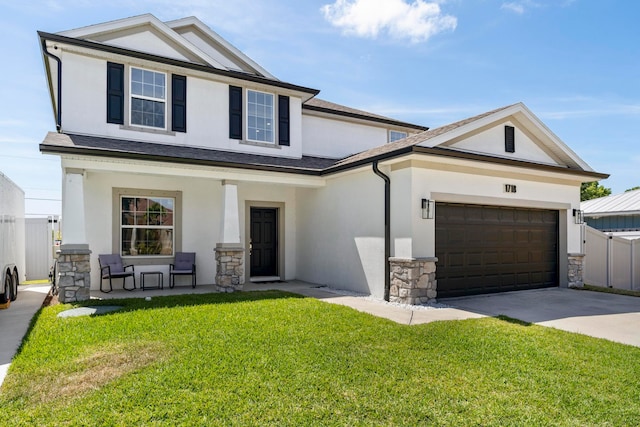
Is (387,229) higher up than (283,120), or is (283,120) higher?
(283,120)

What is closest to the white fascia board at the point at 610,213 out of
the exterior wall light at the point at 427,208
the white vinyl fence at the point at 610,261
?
the white vinyl fence at the point at 610,261

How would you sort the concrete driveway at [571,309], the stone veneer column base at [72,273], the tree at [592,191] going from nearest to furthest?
the concrete driveway at [571,309], the stone veneer column base at [72,273], the tree at [592,191]

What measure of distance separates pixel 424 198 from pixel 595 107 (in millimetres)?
11406

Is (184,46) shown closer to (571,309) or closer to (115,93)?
(115,93)

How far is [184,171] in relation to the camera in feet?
31.9

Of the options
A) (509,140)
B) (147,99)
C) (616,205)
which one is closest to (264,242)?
(147,99)

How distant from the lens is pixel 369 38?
39.6ft

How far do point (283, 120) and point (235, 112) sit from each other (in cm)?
157

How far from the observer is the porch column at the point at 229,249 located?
1012 centimetres

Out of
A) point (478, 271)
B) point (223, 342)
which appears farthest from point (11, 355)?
point (478, 271)

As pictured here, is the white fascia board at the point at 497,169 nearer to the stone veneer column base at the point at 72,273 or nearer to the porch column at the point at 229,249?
the porch column at the point at 229,249

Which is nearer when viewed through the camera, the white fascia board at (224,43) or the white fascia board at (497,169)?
the white fascia board at (497,169)

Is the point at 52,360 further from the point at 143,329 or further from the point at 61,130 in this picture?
the point at 61,130

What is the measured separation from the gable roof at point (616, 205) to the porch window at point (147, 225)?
65.9 ft
